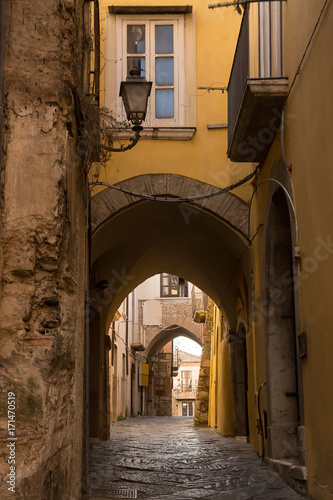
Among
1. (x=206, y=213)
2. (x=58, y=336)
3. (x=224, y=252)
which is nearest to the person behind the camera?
(x=58, y=336)

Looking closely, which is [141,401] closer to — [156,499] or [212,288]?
[212,288]

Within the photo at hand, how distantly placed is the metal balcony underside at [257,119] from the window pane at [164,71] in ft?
7.12

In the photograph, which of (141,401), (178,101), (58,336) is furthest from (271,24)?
(141,401)

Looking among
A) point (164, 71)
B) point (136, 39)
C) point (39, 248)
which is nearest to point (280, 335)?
point (164, 71)

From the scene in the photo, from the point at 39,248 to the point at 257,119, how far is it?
4249mm

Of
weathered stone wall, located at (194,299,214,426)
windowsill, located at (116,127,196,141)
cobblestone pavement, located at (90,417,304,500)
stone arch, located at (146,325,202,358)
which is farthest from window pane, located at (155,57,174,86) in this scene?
stone arch, located at (146,325,202,358)

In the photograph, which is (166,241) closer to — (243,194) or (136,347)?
(243,194)

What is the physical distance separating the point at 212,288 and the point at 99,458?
577cm

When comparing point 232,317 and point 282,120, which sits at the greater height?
point 282,120

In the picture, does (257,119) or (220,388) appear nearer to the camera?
(257,119)

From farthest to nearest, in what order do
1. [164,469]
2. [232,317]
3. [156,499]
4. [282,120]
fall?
[232,317]
[164,469]
[282,120]
[156,499]

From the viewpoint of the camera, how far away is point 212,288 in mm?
14336

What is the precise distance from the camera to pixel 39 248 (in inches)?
160

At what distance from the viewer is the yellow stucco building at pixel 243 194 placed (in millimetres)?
5727
